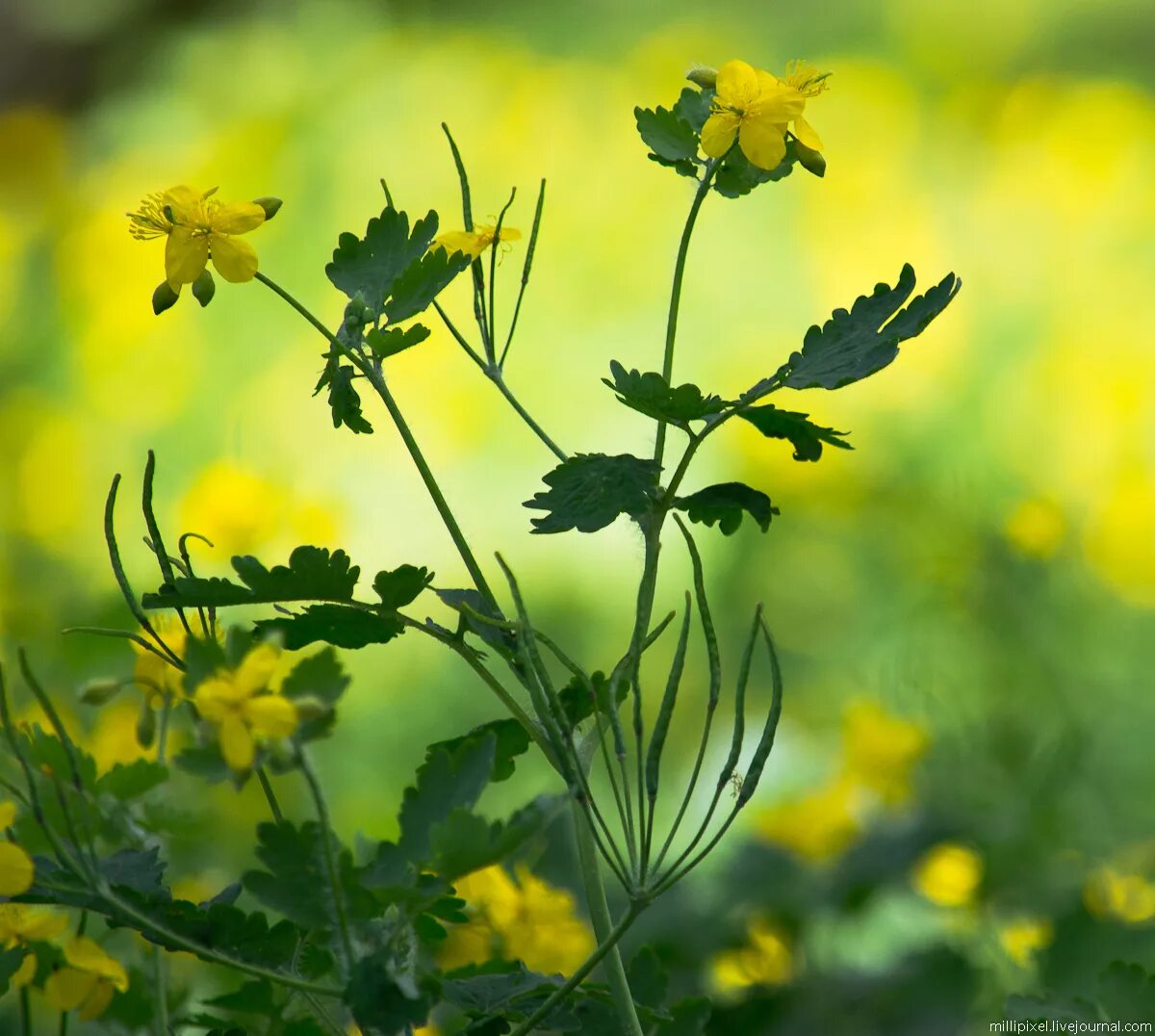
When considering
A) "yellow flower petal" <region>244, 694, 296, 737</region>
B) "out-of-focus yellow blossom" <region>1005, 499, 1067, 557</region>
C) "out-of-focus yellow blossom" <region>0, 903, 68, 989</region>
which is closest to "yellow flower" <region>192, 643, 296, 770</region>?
"yellow flower petal" <region>244, 694, 296, 737</region>

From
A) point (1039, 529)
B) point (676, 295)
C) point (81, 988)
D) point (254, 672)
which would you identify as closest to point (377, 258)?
point (676, 295)

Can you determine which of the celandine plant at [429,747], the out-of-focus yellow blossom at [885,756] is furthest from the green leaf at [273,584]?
the out-of-focus yellow blossom at [885,756]

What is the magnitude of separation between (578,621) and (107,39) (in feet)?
A: 8.72

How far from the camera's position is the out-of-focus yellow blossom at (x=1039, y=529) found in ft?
5.71

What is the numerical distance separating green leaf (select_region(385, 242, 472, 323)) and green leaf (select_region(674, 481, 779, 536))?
15 cm

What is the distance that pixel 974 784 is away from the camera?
171 centimetres

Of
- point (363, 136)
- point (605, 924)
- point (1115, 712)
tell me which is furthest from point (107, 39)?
point (605, 924)

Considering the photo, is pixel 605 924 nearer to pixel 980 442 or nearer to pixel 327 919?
pixel 327 919

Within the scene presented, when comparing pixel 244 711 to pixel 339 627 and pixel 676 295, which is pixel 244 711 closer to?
pixel 339 627

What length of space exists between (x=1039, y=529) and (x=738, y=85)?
118 cm

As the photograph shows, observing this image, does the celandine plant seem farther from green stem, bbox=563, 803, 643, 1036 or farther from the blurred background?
the blurred background

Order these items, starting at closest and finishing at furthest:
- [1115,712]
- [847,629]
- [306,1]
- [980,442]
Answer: [1115,712] → [847,629] → [980,442] → [306,1]

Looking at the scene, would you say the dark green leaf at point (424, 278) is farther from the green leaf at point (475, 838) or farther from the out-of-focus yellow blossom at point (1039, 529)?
the out-of-focus yellow blossom at point (1039, 529)

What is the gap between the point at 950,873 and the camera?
1.42m
